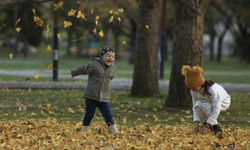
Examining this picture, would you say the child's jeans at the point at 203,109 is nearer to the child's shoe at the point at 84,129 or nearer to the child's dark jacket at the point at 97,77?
the child's dark jacket at the point at 97,77

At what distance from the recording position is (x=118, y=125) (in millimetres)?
12367

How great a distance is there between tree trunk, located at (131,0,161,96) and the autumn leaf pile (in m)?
7.46

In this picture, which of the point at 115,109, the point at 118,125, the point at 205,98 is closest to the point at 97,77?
the point at 205,98

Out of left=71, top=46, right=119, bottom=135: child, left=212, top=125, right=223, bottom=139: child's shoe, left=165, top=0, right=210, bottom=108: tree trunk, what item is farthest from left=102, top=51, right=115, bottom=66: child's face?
left=165, top=0, right=210, bottom=108: tree trunk

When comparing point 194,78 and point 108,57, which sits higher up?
point 108,57

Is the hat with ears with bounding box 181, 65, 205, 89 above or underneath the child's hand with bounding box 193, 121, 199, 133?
above

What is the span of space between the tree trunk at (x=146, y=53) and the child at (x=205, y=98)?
8746mm

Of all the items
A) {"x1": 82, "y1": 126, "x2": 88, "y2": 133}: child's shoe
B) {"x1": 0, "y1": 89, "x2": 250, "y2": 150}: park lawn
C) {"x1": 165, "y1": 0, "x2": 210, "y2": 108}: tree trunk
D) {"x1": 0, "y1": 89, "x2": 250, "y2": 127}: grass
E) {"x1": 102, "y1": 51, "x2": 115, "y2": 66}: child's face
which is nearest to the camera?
{"x1": 0, "y1": 89, "x2": 250, "y2": 150}: park lawn

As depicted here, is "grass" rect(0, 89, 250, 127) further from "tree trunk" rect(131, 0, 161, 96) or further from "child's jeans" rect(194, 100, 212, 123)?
"child's jeans" rect(194, 100, 212, 123)

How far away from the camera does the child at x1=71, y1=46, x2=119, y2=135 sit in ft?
34.9

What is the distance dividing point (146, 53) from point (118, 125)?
7694mm

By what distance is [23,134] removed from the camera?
10500 mm

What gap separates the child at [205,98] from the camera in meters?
10.7

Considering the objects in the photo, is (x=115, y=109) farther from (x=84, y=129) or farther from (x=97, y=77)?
(x=97, y=77)
